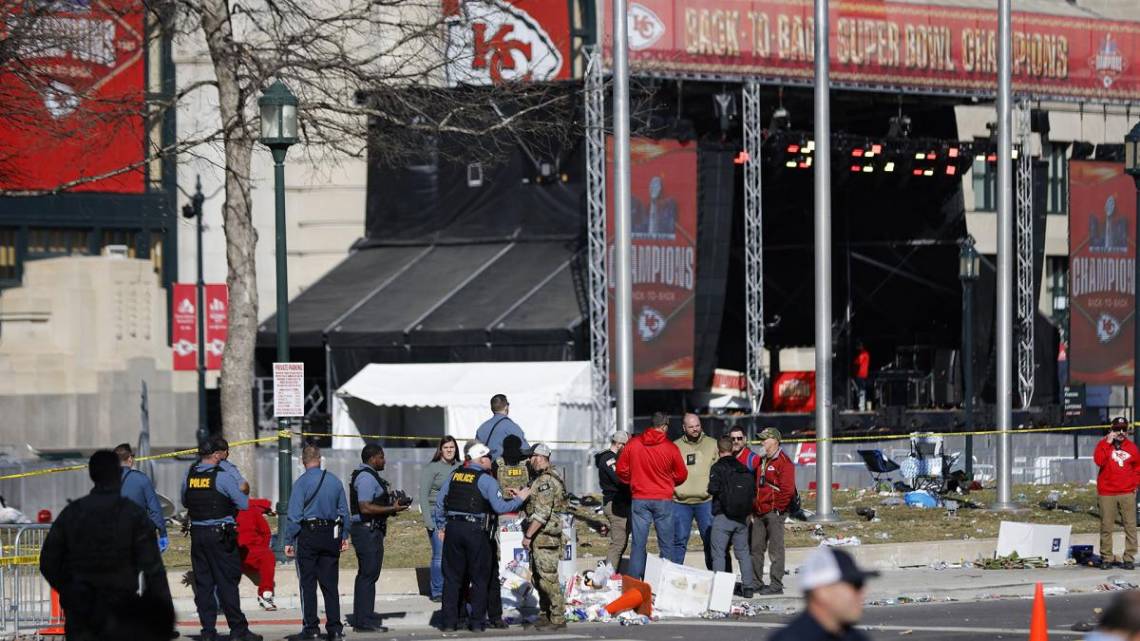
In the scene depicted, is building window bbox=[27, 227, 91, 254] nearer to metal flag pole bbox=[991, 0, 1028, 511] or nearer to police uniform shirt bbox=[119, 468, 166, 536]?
metal flag pole bbox=[991, 0, 1028, 511]

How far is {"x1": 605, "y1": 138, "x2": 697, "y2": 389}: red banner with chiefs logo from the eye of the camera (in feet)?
127

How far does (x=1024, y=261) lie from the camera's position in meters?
45.5

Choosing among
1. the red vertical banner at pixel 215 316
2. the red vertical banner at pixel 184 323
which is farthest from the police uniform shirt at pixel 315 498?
the red vertical banner at pixel 215 316

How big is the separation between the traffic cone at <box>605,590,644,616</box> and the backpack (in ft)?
4.83

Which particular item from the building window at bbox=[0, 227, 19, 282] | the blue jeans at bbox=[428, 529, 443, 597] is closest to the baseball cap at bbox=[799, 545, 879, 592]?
the blue jeans at bbox=[428, 529, 443, 597]

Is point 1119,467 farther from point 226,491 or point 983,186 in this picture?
point 983,186

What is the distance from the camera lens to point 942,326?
50.2 m

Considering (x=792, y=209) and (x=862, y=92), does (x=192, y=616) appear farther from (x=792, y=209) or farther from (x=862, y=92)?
(x=792, y=209)

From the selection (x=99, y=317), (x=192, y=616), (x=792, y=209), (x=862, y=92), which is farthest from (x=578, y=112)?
(x=192, y=616)

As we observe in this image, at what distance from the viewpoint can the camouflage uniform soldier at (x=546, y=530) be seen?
16984mm

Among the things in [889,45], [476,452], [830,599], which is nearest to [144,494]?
[476,452]

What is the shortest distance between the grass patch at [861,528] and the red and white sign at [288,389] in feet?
6.11

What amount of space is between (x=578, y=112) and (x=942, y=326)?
54.1 ft

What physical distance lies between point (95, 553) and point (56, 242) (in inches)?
1566
